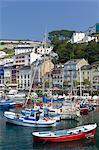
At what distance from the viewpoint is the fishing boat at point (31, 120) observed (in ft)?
67.1

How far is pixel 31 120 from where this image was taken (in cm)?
2092

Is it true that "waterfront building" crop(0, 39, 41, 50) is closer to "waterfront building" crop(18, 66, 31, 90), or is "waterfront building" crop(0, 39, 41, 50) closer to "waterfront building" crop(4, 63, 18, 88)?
"waterfront building" crop(4, 63, 18, 88)

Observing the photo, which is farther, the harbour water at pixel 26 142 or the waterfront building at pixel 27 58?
the waterfront building at pixel 27 58

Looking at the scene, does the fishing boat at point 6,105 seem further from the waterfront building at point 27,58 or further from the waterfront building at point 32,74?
the waterfront building at point 27,58

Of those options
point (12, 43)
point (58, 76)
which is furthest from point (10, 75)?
point (12, 43)

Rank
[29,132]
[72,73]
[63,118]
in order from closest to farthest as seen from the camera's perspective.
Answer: [29,132] → [63,118] → [72,73]

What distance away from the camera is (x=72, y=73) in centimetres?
4509

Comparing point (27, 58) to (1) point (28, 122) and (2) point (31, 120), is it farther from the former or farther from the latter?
(1) point (28, 122)

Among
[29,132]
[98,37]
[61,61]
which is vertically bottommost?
[29,132]

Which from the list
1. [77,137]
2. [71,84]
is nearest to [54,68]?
[71,84]

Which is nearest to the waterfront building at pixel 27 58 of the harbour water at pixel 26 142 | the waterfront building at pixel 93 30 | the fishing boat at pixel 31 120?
the waterfront building at pixel 93 30

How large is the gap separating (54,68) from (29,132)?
1169 inches

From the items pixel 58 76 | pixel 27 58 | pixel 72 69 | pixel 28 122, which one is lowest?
pixel 28 122

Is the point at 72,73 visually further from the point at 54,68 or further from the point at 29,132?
the point at 29,132
